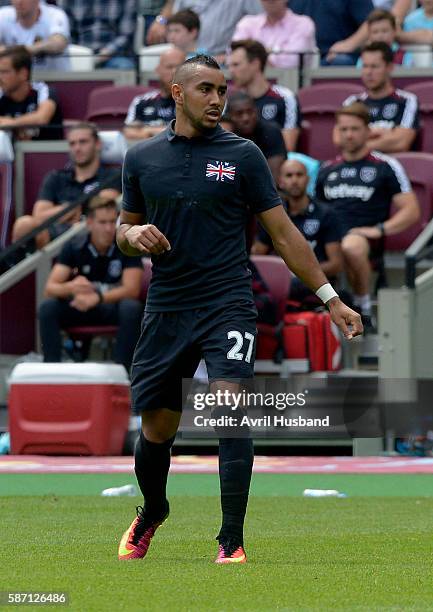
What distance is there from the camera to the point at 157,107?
14891 mm

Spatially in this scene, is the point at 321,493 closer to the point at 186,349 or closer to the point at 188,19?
the point at 186,349

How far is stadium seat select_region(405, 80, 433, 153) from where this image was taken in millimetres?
14727

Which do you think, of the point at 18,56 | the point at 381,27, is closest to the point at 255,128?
the point at 381,27

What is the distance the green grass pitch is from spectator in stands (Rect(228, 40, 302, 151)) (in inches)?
183

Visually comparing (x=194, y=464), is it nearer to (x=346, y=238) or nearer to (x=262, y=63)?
(x=346, y=238)

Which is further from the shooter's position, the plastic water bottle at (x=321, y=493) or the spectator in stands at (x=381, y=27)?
the spectator in stands at (x=381, y=27)

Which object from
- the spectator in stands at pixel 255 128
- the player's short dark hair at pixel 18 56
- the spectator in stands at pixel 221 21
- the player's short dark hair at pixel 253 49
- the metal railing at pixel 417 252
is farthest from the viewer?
the spectator in stands at pixel 221 21

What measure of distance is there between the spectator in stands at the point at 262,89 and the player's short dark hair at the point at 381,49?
861 mm

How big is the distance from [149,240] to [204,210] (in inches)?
13.0

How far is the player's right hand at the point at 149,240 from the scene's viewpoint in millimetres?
6023

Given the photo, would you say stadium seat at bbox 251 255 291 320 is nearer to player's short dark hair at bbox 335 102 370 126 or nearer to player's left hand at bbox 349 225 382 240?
player's left hand at bbox 349 225 382 240

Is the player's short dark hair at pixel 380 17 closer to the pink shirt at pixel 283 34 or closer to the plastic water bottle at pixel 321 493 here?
the pink shirt at pixel 283 34

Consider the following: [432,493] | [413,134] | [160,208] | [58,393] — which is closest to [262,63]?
[413,134]

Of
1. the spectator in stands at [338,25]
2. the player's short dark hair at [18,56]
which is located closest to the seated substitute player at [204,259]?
the player's short dark hair at [18,56]
